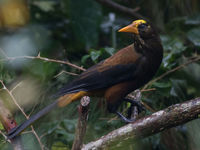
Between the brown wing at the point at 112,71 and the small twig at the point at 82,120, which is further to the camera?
the brown wing at the point at 112,71

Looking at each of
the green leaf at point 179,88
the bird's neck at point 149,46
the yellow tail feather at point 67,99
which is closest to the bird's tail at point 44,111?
the yellow tail feather at point 67,99

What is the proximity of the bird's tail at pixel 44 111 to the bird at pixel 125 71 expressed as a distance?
1 centimetres

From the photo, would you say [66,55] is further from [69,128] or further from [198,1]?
[198,1]

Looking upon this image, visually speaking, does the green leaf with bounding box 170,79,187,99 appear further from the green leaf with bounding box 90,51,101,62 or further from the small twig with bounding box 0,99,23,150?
the small twig with bounding box 0,99,23,150

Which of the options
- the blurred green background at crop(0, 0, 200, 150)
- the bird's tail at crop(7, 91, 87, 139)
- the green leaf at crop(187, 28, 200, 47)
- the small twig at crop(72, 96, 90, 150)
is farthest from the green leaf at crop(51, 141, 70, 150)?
the green leaf at crop(187, 28, 200, 47)

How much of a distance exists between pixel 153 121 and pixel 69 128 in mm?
984

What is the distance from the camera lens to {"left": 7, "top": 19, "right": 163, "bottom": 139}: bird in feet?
10.4

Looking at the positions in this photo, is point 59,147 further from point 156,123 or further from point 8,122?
point 156,123

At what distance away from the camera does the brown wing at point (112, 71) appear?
321cm

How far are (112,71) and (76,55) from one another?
0.59 metres

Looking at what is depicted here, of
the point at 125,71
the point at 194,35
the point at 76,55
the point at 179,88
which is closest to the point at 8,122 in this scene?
the point at 125,71

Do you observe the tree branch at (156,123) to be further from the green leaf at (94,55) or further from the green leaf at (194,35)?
the green leaf at (194,35)

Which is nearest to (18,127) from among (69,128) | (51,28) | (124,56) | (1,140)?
(1,140)

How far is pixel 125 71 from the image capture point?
3238 millimetres
